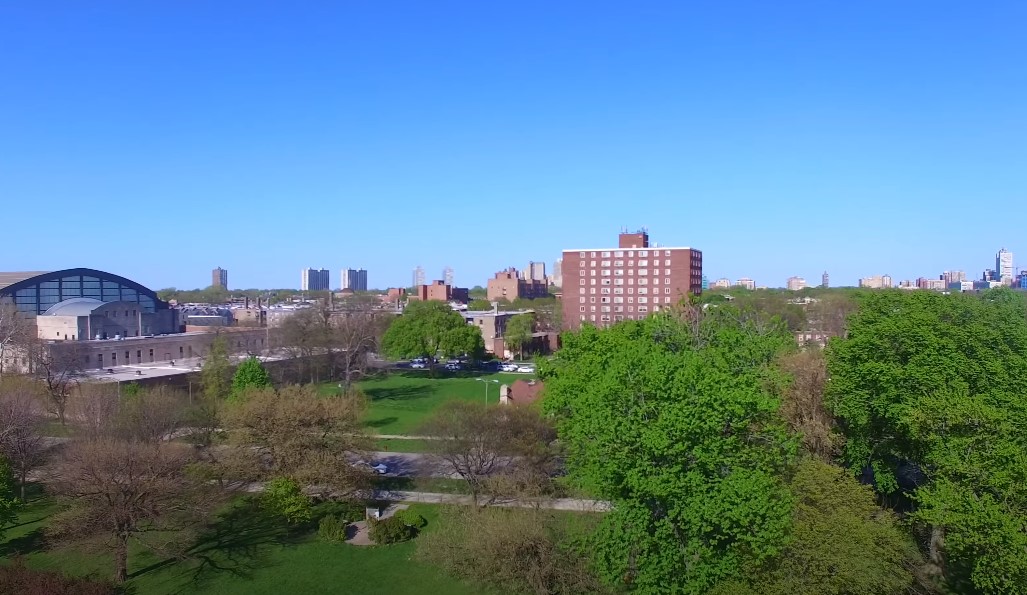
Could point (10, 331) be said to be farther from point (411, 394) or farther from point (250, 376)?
point (411, 394)

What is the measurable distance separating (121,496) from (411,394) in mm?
34758

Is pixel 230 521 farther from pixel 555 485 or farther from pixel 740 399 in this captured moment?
pixel 740 399

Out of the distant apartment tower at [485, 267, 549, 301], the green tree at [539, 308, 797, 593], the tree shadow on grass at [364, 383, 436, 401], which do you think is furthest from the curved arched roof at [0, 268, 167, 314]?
the distant apartment tower at [485, 267, 549, 301]

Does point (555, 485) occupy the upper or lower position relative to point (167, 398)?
lower

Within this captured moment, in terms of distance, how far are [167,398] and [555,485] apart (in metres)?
18.0

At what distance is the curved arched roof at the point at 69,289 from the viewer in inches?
2630

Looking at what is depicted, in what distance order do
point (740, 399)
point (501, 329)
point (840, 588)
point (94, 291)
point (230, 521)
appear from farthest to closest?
1. point (501, 329)
2. point (94, 291)
3. point (230, 521)
4. point (740, 399)
5. point (840, 588)

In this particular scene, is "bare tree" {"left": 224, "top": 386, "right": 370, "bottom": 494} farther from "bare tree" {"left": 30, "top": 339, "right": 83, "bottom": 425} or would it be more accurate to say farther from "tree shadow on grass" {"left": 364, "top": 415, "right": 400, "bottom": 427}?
"tree shadow on grass" {"left": 364, "top": 415, "right": 400, "bottom": 427}

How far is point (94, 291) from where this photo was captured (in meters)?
72.1

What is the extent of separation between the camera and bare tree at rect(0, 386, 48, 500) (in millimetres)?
27234

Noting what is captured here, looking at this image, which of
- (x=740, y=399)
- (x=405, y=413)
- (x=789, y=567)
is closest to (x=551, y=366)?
(x=740, y=399)

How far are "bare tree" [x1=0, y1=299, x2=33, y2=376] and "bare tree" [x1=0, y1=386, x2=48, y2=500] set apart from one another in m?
20.1

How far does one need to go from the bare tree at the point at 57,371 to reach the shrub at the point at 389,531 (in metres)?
20.0

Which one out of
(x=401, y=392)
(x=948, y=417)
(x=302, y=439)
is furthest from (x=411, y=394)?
(x=948, y=417)
